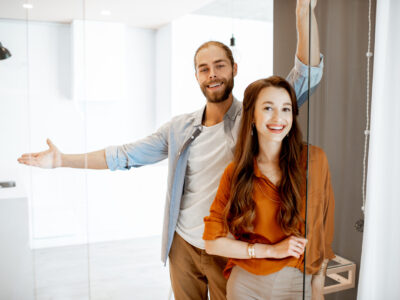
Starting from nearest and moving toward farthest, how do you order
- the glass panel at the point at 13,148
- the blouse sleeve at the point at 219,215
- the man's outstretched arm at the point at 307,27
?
the man's outstretched arm at the point at 307,27 → the blouse sleeve at the point at 219,215 → the glass panel at the point at 13,148

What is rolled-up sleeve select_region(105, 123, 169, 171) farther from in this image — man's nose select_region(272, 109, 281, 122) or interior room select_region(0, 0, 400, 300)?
man's nose select_region(272, 109, 281, 122)

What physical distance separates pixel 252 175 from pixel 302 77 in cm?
32

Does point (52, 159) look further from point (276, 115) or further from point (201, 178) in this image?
point (276, 115)

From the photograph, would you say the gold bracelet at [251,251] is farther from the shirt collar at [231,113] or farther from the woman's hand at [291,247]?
the shirt collar at [231,113]

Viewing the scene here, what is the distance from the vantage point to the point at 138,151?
1659 millimetres

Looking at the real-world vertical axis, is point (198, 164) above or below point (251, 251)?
above

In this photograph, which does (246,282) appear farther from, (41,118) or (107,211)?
(107,211)

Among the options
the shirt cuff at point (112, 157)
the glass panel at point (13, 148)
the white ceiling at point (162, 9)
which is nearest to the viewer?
the glass panel at point (13, 148)

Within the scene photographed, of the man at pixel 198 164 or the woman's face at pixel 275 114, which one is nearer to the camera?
the woman's face at pixel 275 114

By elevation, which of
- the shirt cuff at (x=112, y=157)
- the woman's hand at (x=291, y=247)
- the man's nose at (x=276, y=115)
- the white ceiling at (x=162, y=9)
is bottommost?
the woman's hand at (x=291, y=247)

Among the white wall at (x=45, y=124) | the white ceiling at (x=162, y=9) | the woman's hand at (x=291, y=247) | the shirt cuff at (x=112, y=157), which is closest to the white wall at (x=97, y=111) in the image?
the white wall at (x=45, y=124)

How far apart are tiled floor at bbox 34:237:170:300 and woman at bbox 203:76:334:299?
1.88ft

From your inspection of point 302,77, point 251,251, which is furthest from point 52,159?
point 302,77

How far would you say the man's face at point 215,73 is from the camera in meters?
1.48
